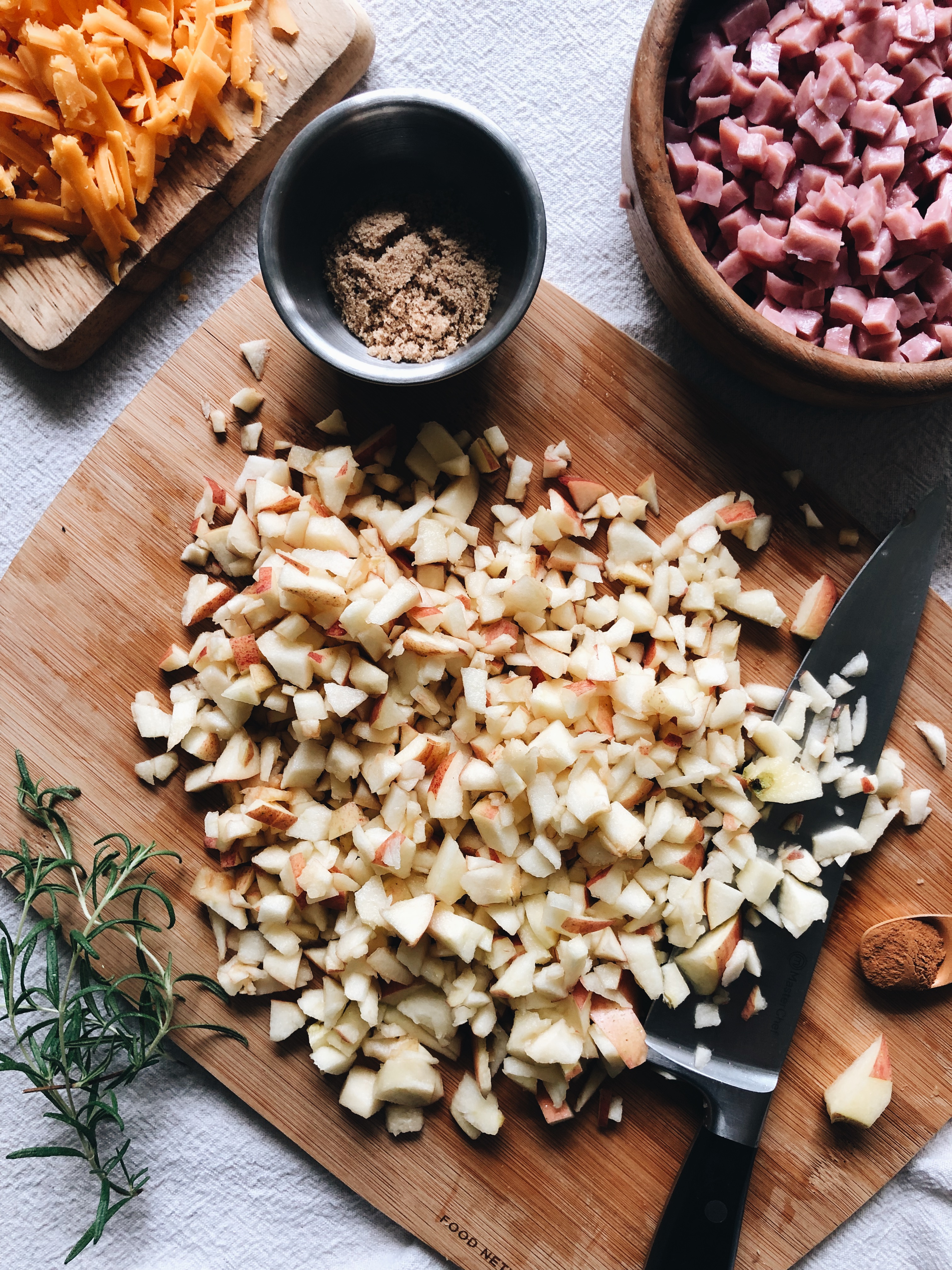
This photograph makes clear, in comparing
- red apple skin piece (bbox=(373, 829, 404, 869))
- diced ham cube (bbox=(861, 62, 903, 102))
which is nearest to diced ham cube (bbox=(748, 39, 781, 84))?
diced ham cube (bbox=(861, 62, 903, 102))

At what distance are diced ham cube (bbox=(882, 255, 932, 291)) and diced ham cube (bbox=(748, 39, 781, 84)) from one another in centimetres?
34

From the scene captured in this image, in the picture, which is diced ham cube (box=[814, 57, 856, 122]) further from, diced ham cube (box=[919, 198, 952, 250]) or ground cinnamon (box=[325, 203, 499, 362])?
ground cinnamon (box=[325, 203, 499, 362])

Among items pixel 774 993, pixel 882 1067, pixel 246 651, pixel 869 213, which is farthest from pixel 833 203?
pixel 882 1067

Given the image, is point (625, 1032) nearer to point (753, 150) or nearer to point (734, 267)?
point (734, 267)

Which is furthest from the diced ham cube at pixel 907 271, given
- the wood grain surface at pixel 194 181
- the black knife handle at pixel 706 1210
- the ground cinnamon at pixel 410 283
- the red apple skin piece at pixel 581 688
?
the black knife handle at pixel 706 1210

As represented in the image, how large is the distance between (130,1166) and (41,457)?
1.32m

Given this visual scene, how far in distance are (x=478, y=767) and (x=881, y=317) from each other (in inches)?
36.0

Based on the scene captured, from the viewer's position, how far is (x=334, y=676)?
4.68ft

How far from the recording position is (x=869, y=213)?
4.21ft

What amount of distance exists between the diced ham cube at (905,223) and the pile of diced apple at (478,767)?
46 centimetres

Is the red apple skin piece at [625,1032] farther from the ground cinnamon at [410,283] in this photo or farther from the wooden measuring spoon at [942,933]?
the ground cinnamon at [410,283]

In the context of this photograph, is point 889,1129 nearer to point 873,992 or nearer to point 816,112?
point 873,992

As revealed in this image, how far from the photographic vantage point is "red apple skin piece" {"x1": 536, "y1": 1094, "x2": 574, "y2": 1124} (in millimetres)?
1468

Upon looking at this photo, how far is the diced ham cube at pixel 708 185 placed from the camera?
1.32 metres
